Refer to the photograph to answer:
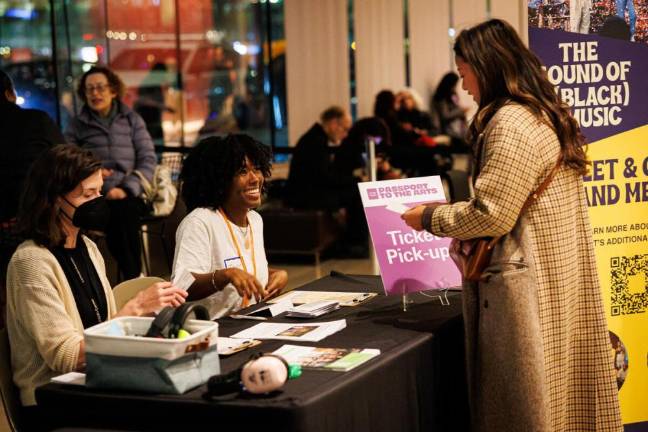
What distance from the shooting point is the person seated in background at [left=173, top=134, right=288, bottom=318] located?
3713 mm

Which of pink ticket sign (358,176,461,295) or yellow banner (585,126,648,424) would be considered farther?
yellow banner (585,126,648,424)

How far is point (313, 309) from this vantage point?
135 inches

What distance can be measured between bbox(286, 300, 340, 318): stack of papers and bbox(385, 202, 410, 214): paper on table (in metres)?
0.37

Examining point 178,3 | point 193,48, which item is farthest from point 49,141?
point 193,48

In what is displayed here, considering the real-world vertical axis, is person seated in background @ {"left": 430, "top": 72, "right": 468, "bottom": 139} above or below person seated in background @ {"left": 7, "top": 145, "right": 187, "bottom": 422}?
above

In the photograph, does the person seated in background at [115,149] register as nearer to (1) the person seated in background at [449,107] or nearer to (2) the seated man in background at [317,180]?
(2) the seated man in background at [317,180]

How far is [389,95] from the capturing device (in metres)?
10.3

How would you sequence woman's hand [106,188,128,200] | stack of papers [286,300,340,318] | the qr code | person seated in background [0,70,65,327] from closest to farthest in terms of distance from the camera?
stack of papers [286,300,340,318], the qr code, person seated in background [0,70,65,327], woman's hand [106,188,128,200]

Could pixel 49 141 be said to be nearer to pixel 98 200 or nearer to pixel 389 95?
pixel 98 200

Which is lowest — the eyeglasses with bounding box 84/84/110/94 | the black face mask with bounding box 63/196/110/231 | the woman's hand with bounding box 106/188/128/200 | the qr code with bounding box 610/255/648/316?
the qr code with bounding box 610/255/648/316

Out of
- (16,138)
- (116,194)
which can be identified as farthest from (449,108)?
(16,138)

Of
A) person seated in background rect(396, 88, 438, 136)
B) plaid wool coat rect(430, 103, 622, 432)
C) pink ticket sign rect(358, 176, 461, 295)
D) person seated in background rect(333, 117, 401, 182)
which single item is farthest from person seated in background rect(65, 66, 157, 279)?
person seated in background rect(396, 88, 438, 136)

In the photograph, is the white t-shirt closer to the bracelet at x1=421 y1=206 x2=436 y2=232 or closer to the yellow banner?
the bracelet at x1=421 y1=206 x2=436 y2=232

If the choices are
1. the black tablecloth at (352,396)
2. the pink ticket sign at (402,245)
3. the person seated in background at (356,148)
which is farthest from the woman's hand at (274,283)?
the person seated in background at (356,148)
